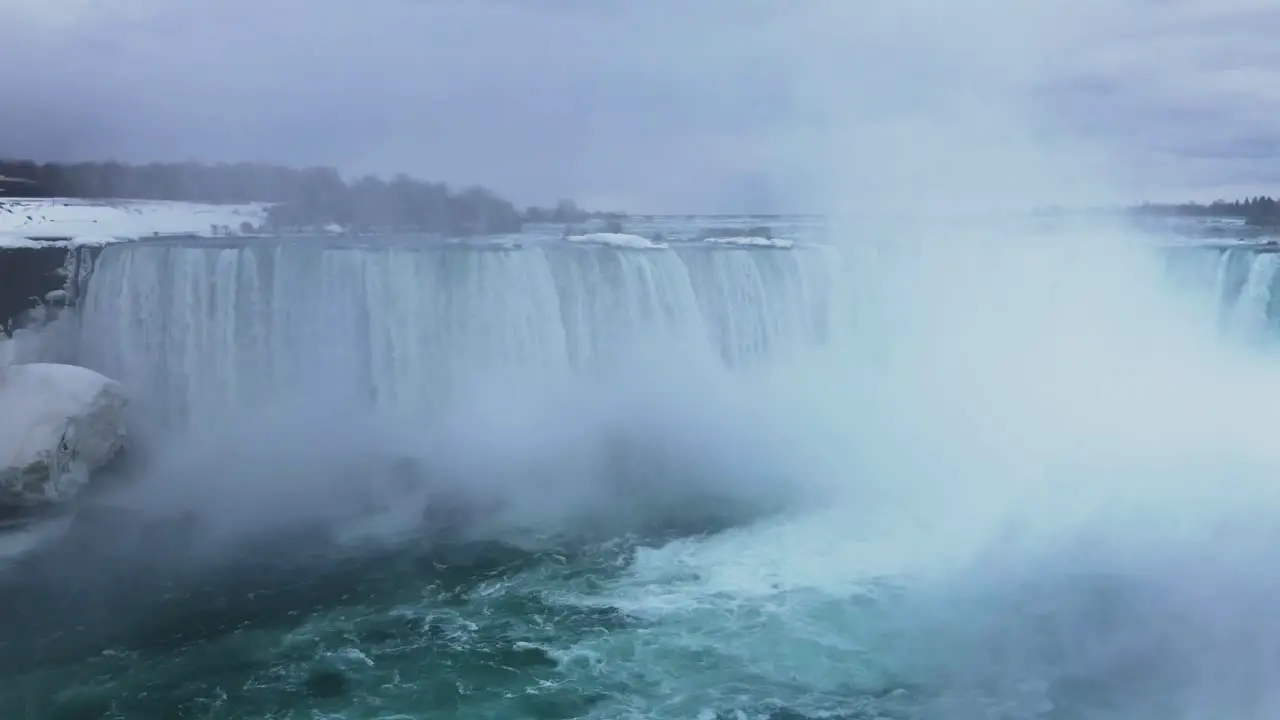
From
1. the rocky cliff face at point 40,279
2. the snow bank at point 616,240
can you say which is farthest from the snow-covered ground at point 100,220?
the snow bank at point 616,240

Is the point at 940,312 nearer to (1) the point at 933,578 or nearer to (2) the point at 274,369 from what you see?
(1) the point at 933,578

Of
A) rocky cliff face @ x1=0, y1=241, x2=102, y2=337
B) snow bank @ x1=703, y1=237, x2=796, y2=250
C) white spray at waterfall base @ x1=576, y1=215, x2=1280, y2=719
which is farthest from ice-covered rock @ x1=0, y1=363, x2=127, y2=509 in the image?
snow bank @ x1=703, y1=237, x2=796, y2=250

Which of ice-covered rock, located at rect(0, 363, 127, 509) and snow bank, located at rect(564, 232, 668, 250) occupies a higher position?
snow bank, located at rect(564, 232, 668, 250)

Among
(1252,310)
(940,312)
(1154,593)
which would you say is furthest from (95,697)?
(1252,310)

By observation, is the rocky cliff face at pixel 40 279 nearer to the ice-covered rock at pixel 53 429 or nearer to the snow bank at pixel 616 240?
the ice-covered rock at pixel 53 429

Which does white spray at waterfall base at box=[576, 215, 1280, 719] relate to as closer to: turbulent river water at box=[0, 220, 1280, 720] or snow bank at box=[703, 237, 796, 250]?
turbulent river water at box=[0, 220, 1280, 720]

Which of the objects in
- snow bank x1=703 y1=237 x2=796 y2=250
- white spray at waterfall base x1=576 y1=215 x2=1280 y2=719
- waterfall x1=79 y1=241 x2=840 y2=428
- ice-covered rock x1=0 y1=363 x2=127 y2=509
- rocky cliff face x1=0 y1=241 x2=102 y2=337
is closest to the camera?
white spray at waterfall base x1=576 y1=215 x2=1280 y2=719

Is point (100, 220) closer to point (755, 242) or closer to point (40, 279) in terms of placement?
point (40, 279)
